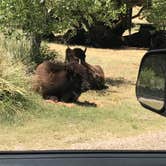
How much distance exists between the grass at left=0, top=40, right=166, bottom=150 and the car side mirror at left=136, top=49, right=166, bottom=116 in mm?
5719

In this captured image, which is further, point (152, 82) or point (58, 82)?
point (58, 82)

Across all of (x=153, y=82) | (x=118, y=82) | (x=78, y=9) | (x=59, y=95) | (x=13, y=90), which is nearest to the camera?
(x=153, y=82)

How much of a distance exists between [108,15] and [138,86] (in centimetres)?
1256

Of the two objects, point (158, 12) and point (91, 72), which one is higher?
point (158, 12)

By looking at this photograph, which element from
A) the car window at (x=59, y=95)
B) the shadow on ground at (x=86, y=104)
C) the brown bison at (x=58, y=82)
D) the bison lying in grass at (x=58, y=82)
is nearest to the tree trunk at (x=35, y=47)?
the car window at (x=59, y=95)

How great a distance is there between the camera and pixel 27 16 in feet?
47.4

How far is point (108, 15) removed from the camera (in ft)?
52.2

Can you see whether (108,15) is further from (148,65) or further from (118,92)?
(148,65)

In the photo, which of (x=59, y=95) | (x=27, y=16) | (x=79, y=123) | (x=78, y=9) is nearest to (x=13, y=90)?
(x=79, y=123)

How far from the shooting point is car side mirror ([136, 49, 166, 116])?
3.02m

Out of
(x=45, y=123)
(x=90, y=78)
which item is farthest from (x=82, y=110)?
(x=90, y=78)

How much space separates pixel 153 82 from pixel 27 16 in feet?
37.6

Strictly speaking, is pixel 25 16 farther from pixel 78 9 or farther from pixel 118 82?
pixel 118 82

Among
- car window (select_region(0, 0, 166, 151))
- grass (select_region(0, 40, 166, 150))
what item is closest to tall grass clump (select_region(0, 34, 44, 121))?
car window (select_region(0, 0, 166, 151))
